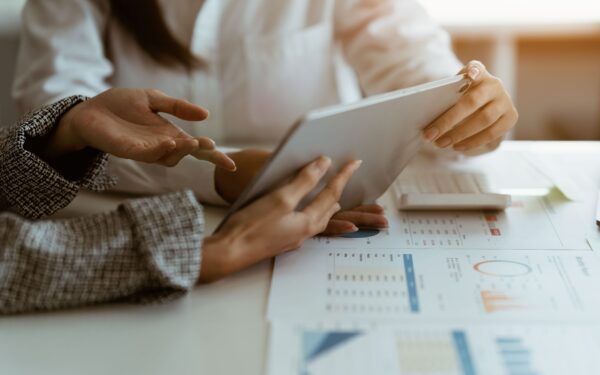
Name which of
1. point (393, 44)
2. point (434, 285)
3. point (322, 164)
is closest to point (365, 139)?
point (322, 164)

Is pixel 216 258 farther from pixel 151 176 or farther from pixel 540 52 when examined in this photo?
pixel 540 52

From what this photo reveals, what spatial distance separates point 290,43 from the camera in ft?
4.07

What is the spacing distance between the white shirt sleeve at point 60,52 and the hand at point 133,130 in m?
0.30

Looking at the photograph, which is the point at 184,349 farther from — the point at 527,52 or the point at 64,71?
the point at 527,52

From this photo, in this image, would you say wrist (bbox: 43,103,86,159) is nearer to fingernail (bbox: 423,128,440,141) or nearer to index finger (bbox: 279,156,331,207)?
index finger (bbox: 279,156,331,207)

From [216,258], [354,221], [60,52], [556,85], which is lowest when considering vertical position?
[216,258]

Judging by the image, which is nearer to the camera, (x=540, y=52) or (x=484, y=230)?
(x=484, y=230)

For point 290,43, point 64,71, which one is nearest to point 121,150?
point 64,71

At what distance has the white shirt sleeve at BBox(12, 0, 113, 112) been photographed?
1128 millimetres

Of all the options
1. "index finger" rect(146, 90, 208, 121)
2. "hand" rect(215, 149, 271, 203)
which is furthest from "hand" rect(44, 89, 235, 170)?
"hand" rect(215, 149, 271, 203)

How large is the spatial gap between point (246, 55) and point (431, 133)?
0.49 m

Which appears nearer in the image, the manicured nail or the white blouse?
the manicured nail

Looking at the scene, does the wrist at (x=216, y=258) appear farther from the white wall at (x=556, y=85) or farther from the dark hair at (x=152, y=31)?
the white wall at (x=556, y=85)

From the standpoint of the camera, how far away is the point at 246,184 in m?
0.90
